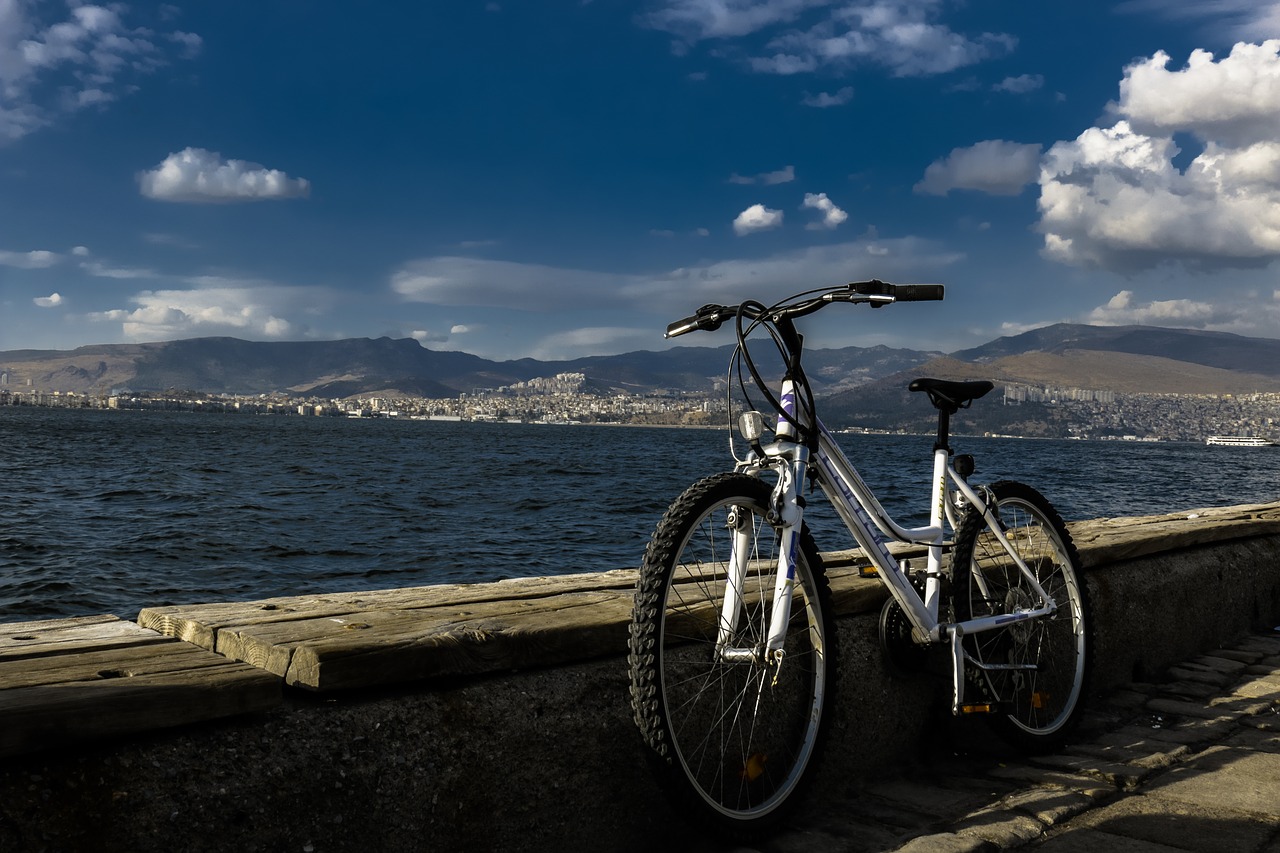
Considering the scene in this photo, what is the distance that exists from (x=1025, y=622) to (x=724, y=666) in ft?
5.81

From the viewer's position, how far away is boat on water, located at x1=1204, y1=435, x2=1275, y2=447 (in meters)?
175

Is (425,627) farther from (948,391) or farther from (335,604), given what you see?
(948,391)

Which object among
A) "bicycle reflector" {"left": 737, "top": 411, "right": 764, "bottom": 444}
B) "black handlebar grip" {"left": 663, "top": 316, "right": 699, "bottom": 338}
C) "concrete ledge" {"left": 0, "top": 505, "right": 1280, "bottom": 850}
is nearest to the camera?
"concrete ledge" {"left": 0, "top": 505, "right": 1280, "bottom": 850}

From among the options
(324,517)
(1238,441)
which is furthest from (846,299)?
(1238,441)

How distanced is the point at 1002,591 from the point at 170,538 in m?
22.2

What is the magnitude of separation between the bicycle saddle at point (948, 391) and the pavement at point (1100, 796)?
4.26ft

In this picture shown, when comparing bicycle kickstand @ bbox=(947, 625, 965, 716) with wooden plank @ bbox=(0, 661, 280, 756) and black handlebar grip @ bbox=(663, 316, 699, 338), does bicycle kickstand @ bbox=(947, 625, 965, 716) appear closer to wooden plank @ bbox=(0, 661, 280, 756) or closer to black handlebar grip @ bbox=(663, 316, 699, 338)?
black handlebar grip @ bbox=(663, 316, 699, 338)

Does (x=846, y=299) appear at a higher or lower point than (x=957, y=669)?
higher

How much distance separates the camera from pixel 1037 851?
2.92 meters

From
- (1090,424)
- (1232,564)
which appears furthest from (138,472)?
(1090,424)

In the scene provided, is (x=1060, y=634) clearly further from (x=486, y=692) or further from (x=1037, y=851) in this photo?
(x=486, y=692)

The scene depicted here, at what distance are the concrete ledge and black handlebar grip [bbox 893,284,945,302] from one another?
1063 mm

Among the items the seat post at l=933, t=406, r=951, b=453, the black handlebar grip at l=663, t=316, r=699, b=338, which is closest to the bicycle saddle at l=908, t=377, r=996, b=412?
the seat post at l=933, t=406, r=951, b=453

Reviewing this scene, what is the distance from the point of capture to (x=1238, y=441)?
182 meters
